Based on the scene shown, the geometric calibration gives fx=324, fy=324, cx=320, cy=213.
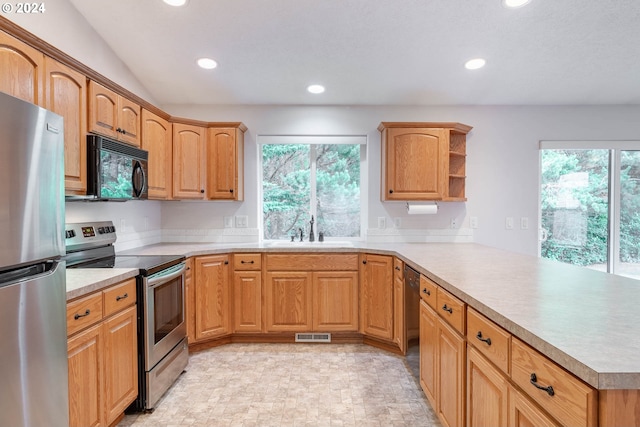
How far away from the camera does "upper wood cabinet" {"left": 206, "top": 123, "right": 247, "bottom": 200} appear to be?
3203mm

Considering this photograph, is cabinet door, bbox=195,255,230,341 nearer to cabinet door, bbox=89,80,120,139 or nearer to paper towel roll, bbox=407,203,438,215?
cabinet door, bbox=89,80,120,139

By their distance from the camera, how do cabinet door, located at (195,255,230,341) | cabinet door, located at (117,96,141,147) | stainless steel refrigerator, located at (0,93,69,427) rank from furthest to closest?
cabinet door, located at (195,255,230,341), cabinet door, located at (117,96,141,147), stainless steel refrigerator, located at (0,93,69,427)

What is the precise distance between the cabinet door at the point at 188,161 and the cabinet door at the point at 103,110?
0.76m

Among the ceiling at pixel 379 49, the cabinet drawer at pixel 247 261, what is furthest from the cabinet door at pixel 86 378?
the ceiling at pixel 379 49

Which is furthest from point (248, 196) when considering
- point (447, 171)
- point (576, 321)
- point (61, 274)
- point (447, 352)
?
point (576, 321)

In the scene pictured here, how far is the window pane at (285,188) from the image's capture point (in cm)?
362

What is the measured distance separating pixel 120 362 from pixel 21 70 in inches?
61.5

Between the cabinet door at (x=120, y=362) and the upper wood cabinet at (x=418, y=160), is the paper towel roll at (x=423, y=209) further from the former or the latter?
the cabinet door at (x=120, y=362)

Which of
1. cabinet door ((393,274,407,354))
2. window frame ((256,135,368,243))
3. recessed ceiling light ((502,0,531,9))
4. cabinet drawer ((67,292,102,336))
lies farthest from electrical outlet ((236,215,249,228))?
recessed ceiling light ((502,0,531,9))

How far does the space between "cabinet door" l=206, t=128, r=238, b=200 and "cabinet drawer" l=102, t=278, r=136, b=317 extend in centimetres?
143

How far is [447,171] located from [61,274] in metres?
3.00

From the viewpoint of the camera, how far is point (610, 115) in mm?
3369

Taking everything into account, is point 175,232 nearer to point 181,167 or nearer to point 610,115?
point 181,167

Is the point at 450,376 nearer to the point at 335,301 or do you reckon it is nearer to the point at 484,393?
the point at 484,393
